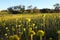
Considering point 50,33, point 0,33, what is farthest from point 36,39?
point 0,33

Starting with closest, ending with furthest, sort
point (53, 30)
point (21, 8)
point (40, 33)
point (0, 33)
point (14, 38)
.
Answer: point (14, 38)
point (40, 33)
point (53, 30)
point (0, 33)
point (21, 8)

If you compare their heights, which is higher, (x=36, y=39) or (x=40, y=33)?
(x=40, y=33)

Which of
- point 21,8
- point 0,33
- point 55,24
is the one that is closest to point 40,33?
point 55,24

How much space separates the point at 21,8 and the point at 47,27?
31.3 meters

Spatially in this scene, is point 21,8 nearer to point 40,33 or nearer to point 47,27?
point 47,27

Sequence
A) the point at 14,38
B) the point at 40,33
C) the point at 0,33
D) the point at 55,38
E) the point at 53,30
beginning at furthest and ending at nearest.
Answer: the point at 0,33 → the point at 53,30 → the point at 55,38 → the point at 40,33 → the point at 14,38

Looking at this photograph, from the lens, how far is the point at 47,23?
4.23m

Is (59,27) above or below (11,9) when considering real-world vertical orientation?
above

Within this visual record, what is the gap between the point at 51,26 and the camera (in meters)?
4.13

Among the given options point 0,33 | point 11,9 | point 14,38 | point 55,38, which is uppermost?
point 14,38

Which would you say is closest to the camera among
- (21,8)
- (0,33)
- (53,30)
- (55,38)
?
(55,38)

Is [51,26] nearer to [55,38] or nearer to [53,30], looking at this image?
[53,30]

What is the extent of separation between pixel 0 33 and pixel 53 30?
2117 millimetres

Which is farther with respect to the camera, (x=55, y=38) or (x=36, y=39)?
(x=36, y=39)
